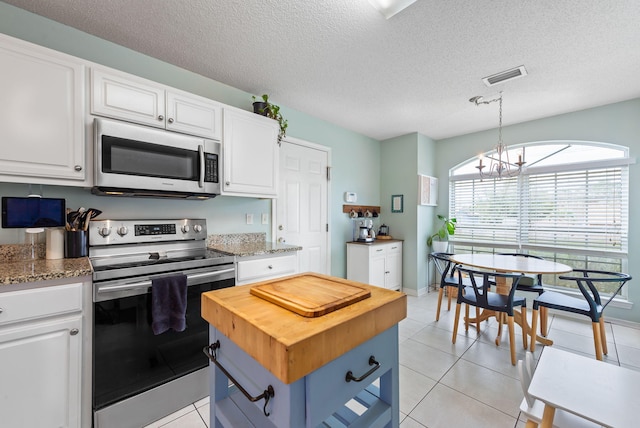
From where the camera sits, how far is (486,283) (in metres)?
2.31

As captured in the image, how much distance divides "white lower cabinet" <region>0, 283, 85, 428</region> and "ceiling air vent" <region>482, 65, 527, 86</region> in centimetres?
340

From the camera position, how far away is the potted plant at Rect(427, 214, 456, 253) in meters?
4.09

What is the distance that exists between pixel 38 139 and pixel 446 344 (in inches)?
134

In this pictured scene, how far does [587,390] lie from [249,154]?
243 centimetres

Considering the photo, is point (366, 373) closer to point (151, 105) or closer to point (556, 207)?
point (151, 105)

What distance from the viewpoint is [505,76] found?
2.40m

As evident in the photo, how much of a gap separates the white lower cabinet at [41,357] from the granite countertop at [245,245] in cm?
95

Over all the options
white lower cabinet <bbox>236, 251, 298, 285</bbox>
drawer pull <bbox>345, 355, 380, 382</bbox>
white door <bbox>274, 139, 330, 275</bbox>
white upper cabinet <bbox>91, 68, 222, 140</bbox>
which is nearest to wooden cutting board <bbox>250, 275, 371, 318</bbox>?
drawer pull <bbox>345, 355, 380, 382</bbox>

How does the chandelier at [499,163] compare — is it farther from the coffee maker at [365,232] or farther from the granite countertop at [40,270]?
the granite countertop at [40,270]

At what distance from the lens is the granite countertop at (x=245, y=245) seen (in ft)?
7.13

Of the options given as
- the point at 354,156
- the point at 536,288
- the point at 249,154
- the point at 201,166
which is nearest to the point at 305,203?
the point at 249,154

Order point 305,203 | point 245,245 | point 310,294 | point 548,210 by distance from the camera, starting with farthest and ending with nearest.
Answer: point 548,210 → point 305,203 → point 245,245 → point 310,294

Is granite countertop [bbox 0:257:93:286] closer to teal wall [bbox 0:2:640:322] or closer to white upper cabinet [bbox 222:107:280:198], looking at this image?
teal wall [bbox 0:2:640:322]

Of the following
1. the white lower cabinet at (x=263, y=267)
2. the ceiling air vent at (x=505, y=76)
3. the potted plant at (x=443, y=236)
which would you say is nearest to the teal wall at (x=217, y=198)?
the white lower cabinet at (x=263, y=267)
